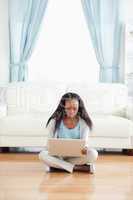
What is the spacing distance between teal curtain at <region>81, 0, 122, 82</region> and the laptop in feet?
8.81

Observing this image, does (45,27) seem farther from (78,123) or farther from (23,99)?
(78,123)

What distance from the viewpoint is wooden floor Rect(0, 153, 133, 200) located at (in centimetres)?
307

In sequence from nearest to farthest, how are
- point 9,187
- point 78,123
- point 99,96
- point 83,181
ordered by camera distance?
point 9,187, point 83,181, point 78,123, point 99,96

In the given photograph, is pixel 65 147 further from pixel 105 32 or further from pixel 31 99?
pixel 105 32

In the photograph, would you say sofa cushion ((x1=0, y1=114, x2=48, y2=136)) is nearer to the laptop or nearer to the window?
the laptop

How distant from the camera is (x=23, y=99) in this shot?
5.59 m

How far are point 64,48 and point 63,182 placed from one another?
11.0ft

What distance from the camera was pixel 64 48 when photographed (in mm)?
6555

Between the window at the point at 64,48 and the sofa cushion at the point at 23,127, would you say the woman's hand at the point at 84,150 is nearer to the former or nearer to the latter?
the sofa cushion at the point at 23,127

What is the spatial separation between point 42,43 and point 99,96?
58.7 inches

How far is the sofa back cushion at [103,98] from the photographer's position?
556 centimetres

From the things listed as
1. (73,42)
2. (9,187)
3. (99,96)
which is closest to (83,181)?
(9,187)

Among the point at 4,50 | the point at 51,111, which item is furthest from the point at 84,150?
the point at 4,50

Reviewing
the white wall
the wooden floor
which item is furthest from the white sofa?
the white wall
